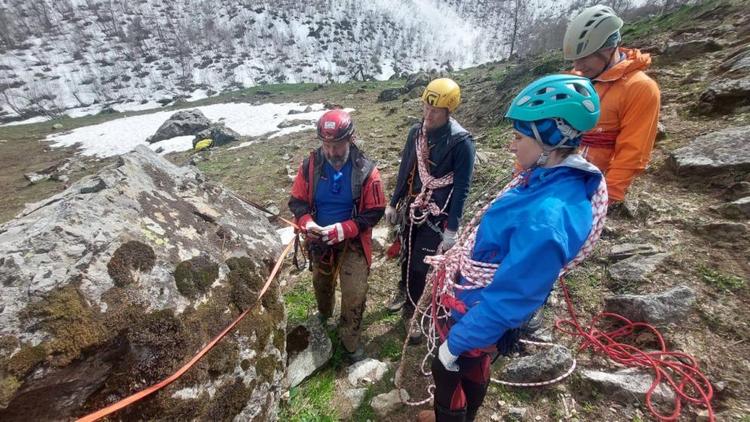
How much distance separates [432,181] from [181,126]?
25084 mm

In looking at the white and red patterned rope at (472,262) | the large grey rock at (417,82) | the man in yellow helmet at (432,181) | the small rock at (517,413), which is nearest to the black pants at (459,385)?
the white and red patterned rope at (472,262)

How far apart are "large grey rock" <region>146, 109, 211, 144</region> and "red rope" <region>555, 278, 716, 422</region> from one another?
26008 mm

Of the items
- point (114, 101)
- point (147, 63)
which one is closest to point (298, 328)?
point (114, 101)

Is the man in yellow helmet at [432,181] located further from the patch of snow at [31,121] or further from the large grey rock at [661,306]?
the patch of snow at [31,121]

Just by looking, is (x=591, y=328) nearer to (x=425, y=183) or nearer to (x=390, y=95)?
(x=425, y=183)

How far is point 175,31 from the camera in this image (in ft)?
167

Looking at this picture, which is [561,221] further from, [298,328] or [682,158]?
[682,158]

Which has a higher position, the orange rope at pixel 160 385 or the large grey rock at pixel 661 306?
the orange rope at pixel 160 385

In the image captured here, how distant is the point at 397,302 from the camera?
17.0ft

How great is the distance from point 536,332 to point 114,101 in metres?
48.4

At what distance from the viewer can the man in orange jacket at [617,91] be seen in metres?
3.09

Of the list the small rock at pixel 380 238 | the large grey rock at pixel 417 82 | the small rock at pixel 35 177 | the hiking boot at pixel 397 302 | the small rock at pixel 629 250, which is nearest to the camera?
the small rock at pixel 629 250

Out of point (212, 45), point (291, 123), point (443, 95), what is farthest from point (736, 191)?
point (212, 45)

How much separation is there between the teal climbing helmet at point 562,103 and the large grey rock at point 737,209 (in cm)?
387
